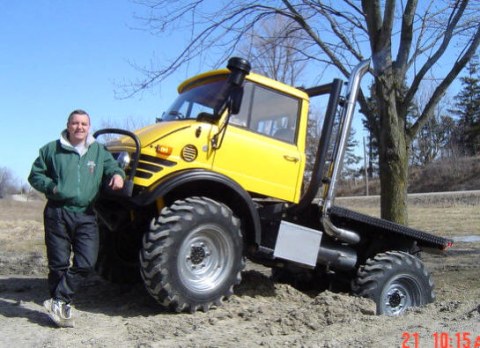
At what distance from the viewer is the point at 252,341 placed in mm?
4516

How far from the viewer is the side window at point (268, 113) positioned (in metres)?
6.11

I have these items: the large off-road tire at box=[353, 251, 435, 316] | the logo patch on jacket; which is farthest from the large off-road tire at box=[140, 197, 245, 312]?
the large off-road tire at box=[353, 251, 435, 316]

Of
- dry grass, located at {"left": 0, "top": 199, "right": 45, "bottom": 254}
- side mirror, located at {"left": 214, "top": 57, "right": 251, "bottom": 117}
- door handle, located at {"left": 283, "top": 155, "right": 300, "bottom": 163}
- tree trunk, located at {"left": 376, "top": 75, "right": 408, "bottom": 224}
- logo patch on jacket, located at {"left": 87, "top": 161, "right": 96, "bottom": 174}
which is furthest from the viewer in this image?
dry grass, located at {"left": 0, "top": 199, "right": 45, "bottom": 254}

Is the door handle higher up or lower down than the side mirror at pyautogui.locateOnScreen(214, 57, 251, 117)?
lower down

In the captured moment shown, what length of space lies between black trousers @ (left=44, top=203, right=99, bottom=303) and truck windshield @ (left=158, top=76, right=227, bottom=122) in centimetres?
176

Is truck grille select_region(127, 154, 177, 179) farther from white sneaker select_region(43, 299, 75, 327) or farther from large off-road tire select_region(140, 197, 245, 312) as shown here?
white sneaker select_region(43, 299, 75, 327)

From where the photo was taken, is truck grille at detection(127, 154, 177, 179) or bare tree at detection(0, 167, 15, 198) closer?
truck grille at detection(127, 154, 177, 179)

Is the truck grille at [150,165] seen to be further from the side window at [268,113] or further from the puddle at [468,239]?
the puddle at [468,239]

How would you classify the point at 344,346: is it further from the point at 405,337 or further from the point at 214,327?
the point at 214,327

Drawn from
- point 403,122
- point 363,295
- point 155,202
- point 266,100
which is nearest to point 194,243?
point 155,202
